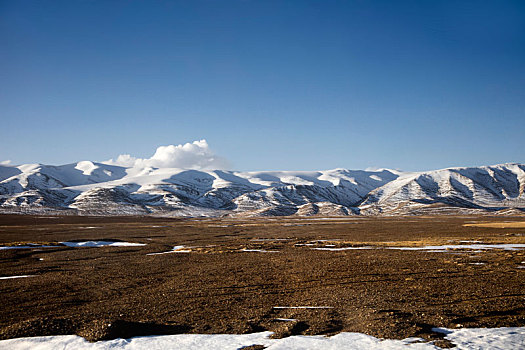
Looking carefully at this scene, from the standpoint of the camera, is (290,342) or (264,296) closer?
(290,342)

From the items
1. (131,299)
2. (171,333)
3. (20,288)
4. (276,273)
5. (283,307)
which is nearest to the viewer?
(171,333)

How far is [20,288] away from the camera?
17.9 metres

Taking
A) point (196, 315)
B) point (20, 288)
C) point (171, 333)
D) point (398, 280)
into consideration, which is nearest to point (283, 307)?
point (196, 315)

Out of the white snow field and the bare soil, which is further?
the bare soil

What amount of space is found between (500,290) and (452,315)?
17.4 ft

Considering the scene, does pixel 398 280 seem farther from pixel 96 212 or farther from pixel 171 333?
pixel 96 212

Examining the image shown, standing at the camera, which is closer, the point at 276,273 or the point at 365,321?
the point at 365,321

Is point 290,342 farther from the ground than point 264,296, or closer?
farther from the ground

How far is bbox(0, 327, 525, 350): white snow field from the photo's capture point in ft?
31.7

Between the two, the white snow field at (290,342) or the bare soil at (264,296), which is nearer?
the white snow field at (290,342)

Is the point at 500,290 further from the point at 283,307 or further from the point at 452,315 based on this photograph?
the point at 283,307

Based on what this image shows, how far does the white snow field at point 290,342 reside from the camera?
31.7 ft

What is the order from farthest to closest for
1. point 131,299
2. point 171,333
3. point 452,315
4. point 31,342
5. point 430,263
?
point 430,263 < point 131,299 < point 452,315 < point 171,333 < point 31,342

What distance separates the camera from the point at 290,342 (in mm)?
10055
